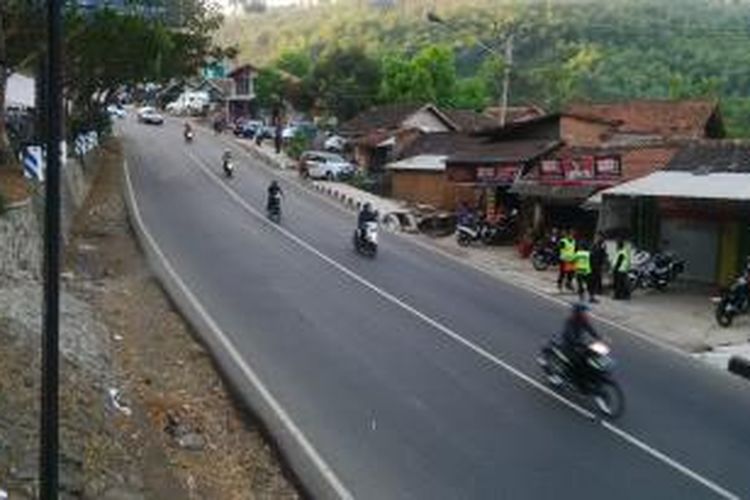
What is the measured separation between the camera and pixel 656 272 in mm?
31312

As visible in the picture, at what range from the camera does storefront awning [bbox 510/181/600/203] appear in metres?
37.1

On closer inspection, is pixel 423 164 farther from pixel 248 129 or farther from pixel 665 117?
pixel 248 129

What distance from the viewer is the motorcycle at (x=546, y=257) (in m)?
36.0

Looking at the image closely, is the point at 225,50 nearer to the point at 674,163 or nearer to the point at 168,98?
the point at 674,163

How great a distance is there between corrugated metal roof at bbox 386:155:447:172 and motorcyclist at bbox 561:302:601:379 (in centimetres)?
3662

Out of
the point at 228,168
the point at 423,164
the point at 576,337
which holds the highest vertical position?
the point at 576,337

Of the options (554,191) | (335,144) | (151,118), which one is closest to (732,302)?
(554,191)

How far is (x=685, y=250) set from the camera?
32.6 metres

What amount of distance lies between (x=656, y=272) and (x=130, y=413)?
18.6 meters

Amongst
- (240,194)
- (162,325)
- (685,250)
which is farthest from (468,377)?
(240,194)

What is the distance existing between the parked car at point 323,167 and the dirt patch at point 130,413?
40634 millimetres

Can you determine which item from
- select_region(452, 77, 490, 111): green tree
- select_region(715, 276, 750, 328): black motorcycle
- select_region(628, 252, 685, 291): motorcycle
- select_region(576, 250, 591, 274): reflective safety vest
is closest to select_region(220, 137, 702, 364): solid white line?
select_region(576, 250, 591, 274): reflective safety vest

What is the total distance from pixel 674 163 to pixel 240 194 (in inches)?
929

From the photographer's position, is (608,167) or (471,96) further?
(471,96)
